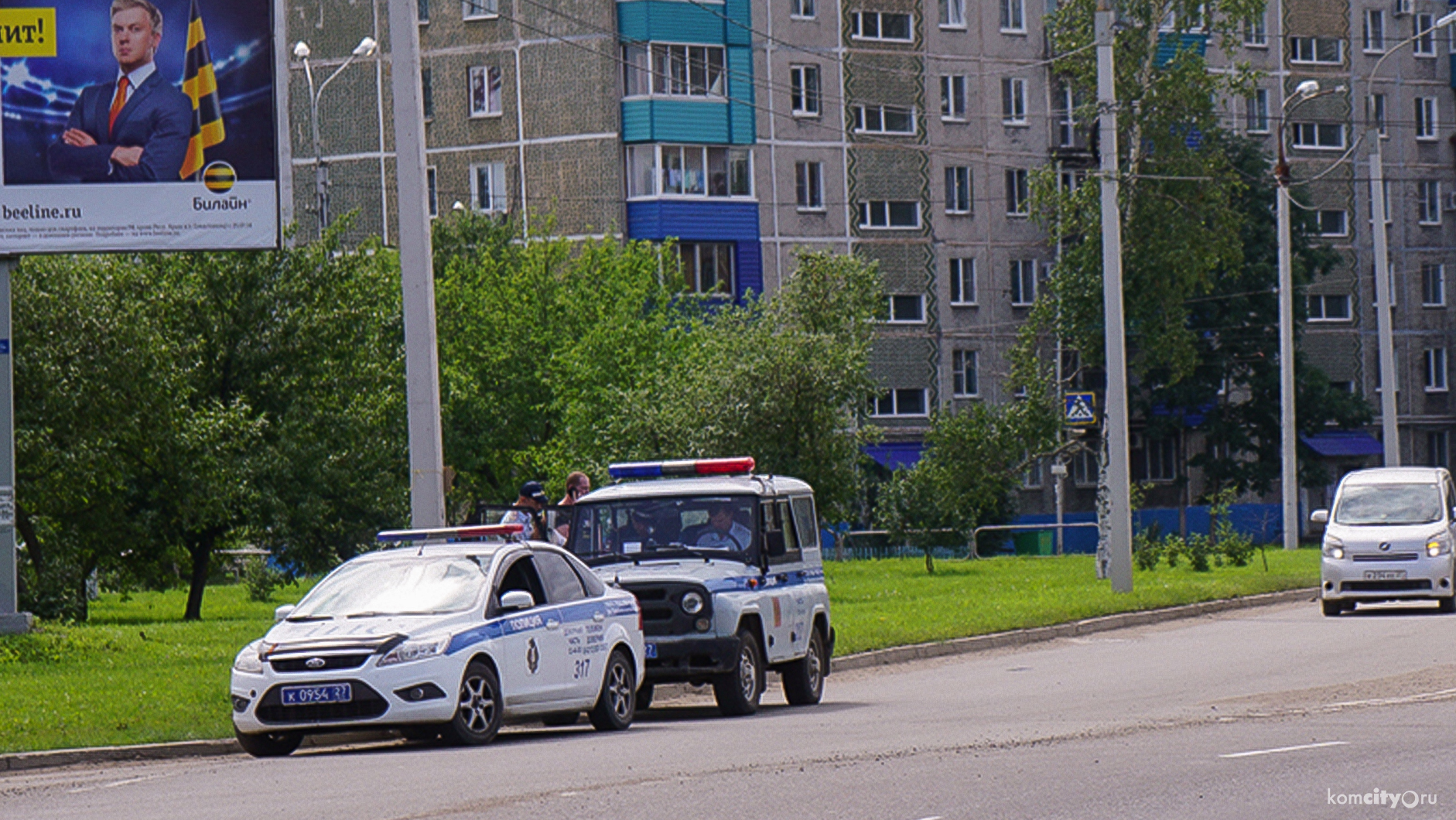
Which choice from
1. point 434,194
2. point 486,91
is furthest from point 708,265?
point 434,194

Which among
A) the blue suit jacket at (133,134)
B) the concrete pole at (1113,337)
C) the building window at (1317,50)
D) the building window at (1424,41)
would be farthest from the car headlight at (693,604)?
the building window at (1424,41)

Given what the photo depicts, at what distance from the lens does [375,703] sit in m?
14.6

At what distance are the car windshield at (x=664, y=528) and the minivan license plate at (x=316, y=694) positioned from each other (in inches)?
157

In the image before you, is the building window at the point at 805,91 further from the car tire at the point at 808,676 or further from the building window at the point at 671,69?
the car tire at the point at 808,676

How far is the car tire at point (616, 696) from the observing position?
1639cm

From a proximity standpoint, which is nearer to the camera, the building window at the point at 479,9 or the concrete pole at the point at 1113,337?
the concrete pole at the point at 1113,337

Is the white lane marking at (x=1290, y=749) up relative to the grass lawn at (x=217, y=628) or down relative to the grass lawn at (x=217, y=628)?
up

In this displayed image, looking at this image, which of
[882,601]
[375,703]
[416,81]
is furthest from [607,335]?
[375,703]

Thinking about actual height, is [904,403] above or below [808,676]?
above

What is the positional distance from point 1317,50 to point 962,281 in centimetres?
1817

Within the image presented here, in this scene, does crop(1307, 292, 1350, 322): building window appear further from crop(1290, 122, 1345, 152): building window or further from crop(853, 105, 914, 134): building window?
crop(853, 105, 914, 134): building window

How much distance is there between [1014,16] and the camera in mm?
74750

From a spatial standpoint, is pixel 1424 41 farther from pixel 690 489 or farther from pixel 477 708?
pixel 477 708

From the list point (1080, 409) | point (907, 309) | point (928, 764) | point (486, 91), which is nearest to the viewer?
point (928, 764)
